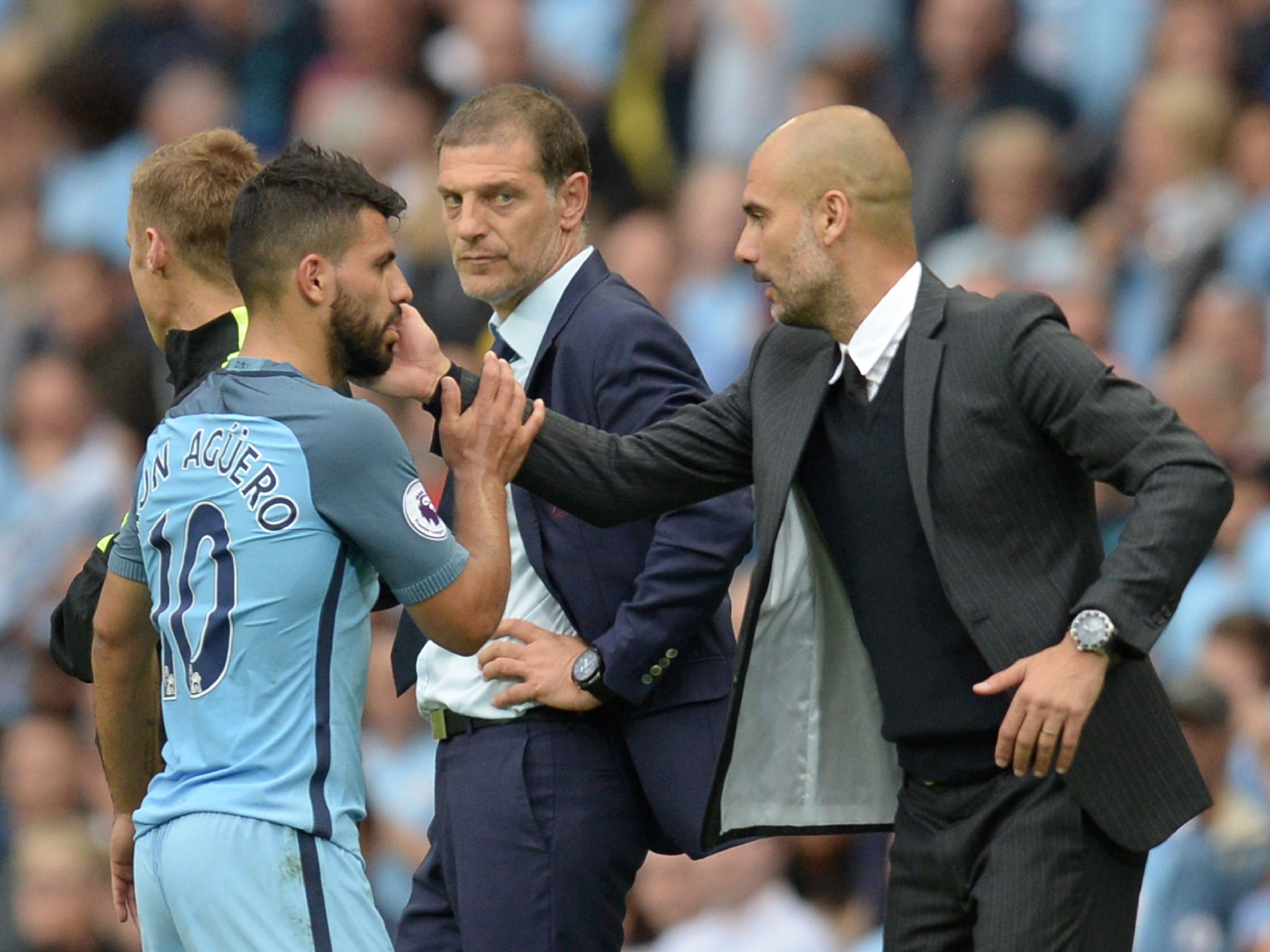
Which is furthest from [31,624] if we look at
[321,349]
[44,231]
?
[321,349]

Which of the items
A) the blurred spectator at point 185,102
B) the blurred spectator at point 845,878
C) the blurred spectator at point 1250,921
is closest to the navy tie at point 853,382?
the blurred spectator at point 1250,921

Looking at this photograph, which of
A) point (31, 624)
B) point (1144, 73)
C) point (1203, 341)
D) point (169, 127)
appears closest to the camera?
point (1203, 341)

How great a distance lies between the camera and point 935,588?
A: 4000 millimetres

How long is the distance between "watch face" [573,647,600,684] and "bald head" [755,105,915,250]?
3.13ft

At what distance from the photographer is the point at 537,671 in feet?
14.2

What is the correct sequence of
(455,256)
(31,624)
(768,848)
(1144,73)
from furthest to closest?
(31,624)
(1144,73)
(768,848)
(455,256)

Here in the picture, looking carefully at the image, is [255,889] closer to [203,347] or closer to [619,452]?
[203,347]

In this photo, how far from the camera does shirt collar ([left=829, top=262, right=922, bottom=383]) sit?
13.4 feet

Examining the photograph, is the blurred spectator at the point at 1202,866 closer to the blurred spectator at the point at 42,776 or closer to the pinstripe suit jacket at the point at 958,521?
the pinstripe suit jacket at the point at 958,521

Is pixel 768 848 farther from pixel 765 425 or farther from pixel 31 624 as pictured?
pixel 31 624

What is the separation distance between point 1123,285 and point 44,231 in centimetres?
536

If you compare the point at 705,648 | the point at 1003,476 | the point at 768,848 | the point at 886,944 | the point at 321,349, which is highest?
the point at 321,349

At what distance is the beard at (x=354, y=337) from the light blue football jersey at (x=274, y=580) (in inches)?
5.1

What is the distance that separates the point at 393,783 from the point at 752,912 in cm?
151
